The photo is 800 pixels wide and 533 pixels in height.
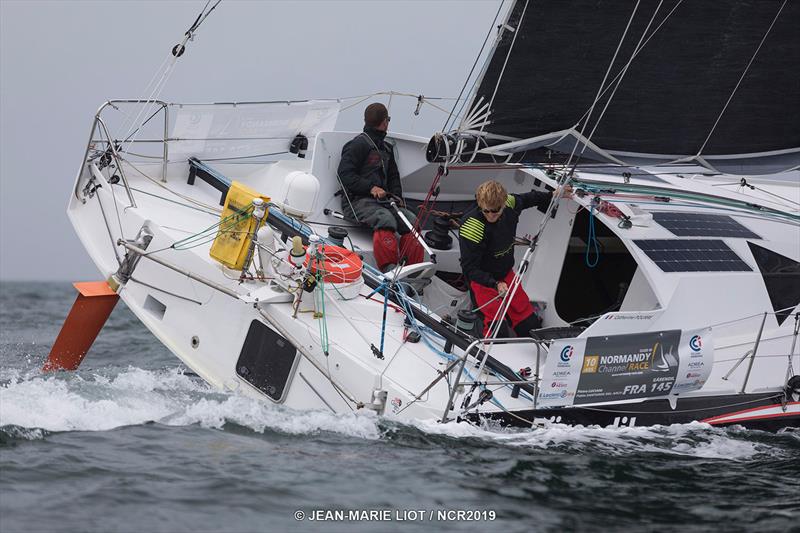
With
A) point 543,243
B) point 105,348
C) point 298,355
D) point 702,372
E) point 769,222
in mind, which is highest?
point 769,222

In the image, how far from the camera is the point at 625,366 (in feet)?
19.4

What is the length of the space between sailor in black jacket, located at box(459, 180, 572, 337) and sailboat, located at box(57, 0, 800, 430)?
6.5 inches

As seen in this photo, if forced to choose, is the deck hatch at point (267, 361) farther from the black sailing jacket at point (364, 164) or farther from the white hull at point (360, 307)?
the black sailing jacket at point (364, 164)

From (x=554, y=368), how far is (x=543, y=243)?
6.95 ft

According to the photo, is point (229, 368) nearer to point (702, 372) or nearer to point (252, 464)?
Result: point (252, 464)

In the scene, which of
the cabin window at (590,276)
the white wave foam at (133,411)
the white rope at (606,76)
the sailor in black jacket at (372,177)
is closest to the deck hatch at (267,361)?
the white wave foam at (133,411)

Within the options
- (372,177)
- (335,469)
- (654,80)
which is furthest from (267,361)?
(654,80)

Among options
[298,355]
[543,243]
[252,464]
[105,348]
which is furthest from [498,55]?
[105,348]

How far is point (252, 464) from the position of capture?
5.23m

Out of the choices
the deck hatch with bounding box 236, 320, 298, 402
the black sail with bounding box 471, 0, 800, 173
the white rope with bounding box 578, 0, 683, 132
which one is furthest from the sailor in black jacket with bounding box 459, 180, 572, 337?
the deck hatch with bounding box 236, 320, 298, 402

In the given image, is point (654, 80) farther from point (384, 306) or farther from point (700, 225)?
point (384, 306)

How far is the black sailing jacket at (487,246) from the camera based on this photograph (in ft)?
22.2

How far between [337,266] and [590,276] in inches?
89.2

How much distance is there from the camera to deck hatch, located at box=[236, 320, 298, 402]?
6.45 metres
